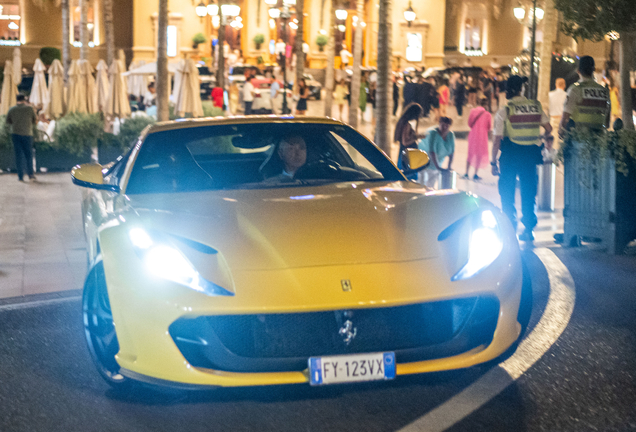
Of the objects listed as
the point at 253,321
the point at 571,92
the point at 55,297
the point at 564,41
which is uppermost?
the point at 564,41

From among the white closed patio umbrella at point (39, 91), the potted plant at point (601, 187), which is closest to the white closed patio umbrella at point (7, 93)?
the white closed patio umbrella at point (39, 91)

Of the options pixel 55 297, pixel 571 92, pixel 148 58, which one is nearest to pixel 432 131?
pixel 571 92

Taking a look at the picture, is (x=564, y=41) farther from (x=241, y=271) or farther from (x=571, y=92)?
(x=241, y=271)

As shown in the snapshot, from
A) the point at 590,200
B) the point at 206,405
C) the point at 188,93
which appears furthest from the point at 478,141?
the point at 206,405

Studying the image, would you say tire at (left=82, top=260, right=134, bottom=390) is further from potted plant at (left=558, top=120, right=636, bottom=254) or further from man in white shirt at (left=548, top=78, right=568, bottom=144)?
man in white shirt at (left=548, top=78, right=568, bottom=144)

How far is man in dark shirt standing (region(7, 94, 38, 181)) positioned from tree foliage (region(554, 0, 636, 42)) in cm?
998

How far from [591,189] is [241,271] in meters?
5.96

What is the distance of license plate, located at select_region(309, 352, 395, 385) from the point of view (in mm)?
3660

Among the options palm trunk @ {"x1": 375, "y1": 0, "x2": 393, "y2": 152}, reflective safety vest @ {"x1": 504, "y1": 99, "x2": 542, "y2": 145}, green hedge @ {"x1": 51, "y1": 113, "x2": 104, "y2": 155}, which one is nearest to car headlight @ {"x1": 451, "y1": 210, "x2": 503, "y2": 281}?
reflective safety vest @ {"x1": 504, "y1": 99, "x2": 542, "y2": 145}

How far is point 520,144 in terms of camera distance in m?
9.32

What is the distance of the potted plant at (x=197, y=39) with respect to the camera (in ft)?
192

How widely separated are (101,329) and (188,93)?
15.9m

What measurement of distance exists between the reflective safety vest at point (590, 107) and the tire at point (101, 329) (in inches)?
258

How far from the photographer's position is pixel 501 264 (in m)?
4.09
